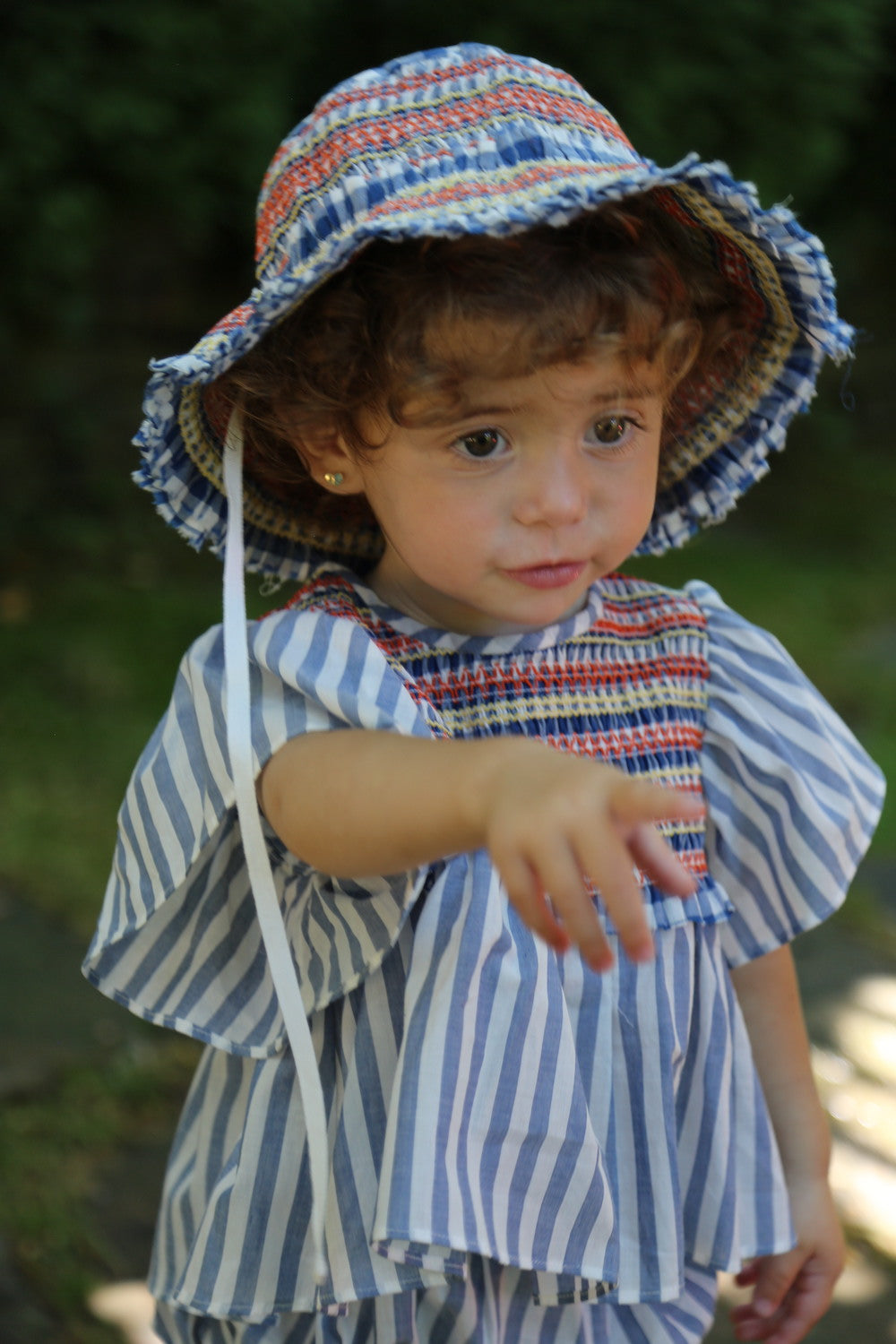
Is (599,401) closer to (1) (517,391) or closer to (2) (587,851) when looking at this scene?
(1) (517,391)

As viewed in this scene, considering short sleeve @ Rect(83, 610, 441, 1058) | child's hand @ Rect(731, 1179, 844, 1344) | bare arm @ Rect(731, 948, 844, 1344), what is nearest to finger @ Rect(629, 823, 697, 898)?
short sleeve @ Rect(83, 610, 441, 1058)

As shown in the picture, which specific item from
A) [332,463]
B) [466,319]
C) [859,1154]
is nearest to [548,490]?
[466,319]

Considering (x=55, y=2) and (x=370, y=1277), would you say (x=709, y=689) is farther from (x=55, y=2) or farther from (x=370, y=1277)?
(x=55, y=2)

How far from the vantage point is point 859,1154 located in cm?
246

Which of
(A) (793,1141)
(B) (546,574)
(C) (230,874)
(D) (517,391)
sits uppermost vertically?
(D) (517,391)

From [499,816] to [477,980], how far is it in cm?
37

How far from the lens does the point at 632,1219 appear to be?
4.46 feet

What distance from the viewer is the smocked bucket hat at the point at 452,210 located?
1188mm

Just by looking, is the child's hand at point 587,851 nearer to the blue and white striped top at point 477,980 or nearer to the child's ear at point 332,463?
Result: the blue and white striped top at point 477,980

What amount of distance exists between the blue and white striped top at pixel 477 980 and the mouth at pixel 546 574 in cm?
13

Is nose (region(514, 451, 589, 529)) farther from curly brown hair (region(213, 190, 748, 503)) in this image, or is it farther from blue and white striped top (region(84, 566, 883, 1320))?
blue and white striped top (region(84, 566, 883, 1320))

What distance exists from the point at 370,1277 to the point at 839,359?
0.97m

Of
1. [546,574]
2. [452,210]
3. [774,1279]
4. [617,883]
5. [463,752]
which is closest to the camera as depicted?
[617,883]

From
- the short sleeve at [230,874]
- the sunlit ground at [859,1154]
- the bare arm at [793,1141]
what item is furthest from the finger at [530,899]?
the sunlit ground at [859,1154]
